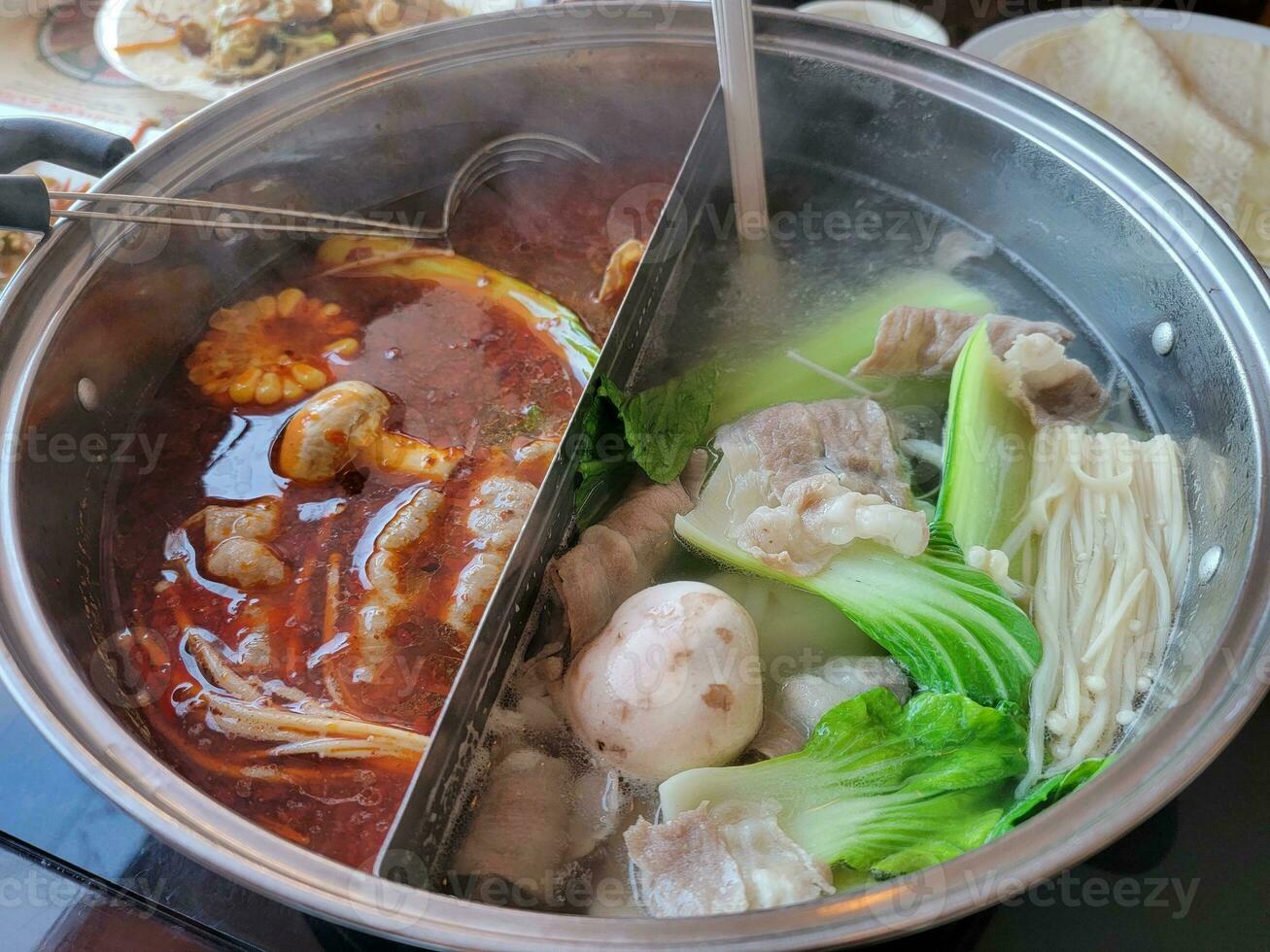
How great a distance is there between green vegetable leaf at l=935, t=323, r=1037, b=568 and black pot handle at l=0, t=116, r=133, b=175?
2168 millimetres

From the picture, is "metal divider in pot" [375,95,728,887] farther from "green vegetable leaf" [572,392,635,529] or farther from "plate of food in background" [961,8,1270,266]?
"plate of food in background" [961,8,1270,266]

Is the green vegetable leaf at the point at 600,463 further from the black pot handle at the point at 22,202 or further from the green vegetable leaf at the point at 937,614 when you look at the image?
the black pot handle at the point at 22,202

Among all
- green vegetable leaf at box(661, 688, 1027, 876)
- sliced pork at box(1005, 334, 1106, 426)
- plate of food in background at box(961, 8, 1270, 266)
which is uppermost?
plate of food in background at box(961, 8, 1270, 266)

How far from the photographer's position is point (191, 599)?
6.64 ft

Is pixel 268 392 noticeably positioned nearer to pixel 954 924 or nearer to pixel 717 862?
pixel 717 862

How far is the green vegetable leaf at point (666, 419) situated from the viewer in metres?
2.11

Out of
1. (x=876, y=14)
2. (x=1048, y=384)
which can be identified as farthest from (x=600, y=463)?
(x=876, y=14)

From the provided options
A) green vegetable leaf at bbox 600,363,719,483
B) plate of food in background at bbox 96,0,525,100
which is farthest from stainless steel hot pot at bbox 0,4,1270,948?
plate of food in background at bbox 96,0,525,100

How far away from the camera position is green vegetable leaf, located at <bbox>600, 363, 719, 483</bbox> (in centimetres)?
211

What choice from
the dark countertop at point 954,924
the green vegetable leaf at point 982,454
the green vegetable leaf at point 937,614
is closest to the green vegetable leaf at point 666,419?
the green vegetable leaf at point 937,614

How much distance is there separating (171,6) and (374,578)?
2.67 metres

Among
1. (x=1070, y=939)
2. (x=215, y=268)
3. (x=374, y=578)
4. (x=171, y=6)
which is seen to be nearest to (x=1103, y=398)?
(x=1070, y=939)

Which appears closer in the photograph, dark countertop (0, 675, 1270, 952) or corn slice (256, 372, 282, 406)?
dark countertop (0, 675, 1270, 952)

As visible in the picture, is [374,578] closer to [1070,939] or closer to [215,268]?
[215,268]
